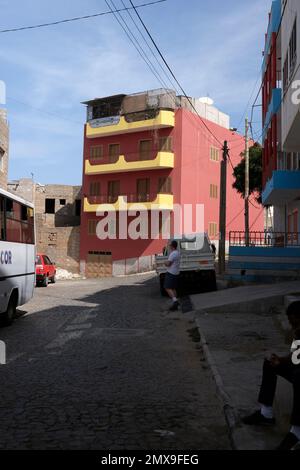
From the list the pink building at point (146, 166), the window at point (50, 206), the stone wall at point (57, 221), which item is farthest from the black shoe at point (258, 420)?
the window at point (50, 206)

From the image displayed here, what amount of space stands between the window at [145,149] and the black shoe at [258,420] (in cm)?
3587

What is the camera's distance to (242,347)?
873 centimetres

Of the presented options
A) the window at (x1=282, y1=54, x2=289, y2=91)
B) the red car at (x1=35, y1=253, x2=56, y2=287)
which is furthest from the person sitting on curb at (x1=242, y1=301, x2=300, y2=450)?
the red car at (x1=35, y1=253, x2=56, y2=287)

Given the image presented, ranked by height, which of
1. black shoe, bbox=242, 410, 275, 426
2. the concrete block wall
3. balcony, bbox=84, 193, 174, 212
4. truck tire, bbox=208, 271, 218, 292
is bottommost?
black shoe, bbox=242, 410, 275, 426

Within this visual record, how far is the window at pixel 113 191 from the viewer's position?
41906 millimetres

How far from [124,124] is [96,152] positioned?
3914 millimetres

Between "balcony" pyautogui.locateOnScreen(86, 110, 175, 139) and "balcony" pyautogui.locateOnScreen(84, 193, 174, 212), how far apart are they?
207 inches

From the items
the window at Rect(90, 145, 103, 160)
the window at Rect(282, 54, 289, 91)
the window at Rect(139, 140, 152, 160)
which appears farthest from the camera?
the window at Rect(90, 145, 103, 160)

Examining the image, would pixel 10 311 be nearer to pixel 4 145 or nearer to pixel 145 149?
pixel 4 145

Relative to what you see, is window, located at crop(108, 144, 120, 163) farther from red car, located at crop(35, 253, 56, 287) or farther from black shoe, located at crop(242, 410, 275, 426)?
black shoe, located at crop(242, 410, 275, 426)

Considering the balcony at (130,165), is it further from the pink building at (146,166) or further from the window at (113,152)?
the window at (113,152)

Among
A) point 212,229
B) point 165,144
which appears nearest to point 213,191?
point 212,229

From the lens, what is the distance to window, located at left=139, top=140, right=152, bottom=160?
1571 inches

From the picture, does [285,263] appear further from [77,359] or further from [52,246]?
[52,246]
